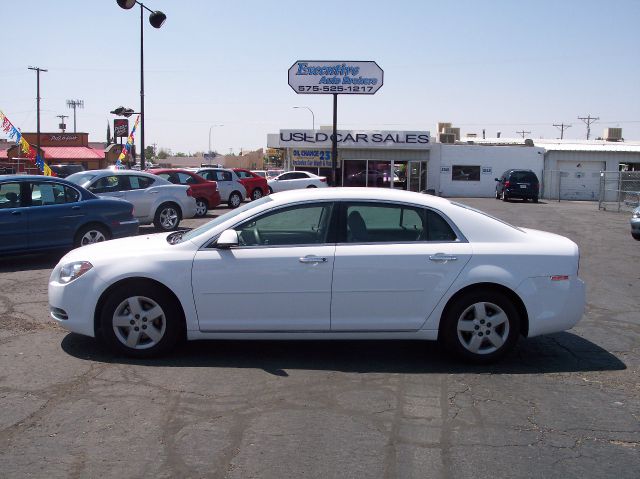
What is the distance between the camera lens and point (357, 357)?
240 inches

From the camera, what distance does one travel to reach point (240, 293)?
5691 millimetres

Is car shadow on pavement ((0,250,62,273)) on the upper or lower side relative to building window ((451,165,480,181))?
lower

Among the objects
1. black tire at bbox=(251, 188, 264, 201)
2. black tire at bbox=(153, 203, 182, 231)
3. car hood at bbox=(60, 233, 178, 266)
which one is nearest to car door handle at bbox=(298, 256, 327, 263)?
car hood at bbox=(60, 233, 178, 266)

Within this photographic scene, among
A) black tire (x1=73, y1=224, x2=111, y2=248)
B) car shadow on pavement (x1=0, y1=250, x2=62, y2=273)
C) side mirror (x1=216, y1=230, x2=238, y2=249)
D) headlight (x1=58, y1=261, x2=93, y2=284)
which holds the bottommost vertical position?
car shadow on pavement (x1=0, y1=250, x2=62, y2=273)

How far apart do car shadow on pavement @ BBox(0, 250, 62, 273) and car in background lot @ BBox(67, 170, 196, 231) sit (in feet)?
10.0

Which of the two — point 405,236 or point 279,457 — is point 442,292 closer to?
point 405,236

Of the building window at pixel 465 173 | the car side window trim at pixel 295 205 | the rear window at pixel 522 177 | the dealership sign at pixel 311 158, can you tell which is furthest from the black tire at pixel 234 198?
the building window at pixel 465 173

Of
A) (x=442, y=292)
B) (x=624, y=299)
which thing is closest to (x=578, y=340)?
(x=442, y=292)

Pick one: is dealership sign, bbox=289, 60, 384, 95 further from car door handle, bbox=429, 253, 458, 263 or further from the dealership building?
car door handle, bbox=429, 253, 458, 263

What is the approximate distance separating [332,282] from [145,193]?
35.9 feet

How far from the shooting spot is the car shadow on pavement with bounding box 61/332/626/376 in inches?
227

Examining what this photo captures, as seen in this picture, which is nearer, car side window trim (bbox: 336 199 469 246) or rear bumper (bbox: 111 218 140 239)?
car side window trim (bbox: 336 199 469 246)

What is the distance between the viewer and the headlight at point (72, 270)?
589cm

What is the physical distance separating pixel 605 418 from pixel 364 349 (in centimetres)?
228
